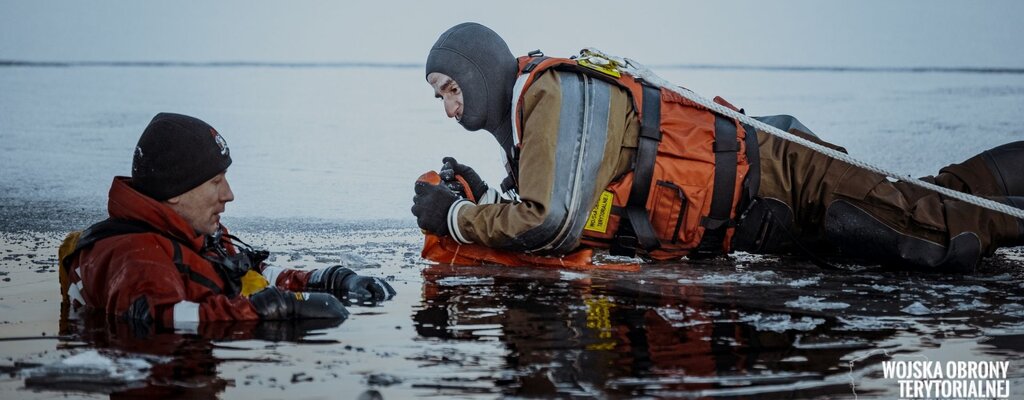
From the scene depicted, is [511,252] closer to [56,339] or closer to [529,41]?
[56,339]

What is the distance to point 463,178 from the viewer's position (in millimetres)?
4574

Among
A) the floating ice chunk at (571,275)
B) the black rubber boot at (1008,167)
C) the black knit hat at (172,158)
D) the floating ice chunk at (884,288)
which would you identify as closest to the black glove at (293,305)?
the black knit hat at (172,158)

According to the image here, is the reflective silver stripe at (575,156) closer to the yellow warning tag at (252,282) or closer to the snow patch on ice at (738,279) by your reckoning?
the snow patch on ice at (738,279)

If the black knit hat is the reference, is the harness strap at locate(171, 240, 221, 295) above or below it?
below

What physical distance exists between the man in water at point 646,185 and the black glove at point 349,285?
53cm

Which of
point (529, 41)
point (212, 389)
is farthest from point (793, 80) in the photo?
point (212, 389)

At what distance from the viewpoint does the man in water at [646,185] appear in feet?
13.5

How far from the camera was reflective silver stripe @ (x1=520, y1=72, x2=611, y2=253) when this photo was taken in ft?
13.3

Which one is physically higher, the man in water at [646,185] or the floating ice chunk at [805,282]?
the man in water at [646,185]

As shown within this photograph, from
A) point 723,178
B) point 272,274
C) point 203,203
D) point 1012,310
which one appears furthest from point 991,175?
point 203,203

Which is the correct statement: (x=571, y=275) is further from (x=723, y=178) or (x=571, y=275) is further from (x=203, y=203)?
(x=203, y=203)

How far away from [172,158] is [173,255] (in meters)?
0.31

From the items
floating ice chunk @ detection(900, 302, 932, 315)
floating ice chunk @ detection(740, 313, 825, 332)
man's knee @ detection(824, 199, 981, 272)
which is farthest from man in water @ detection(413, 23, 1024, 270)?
floating ice chunk @ detection(740, 313, 825, 332)

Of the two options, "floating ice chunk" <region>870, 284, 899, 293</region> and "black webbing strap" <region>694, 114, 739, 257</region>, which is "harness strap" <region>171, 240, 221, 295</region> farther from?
"floating ice chunk" <region>870, 284, 899, 293</region>
